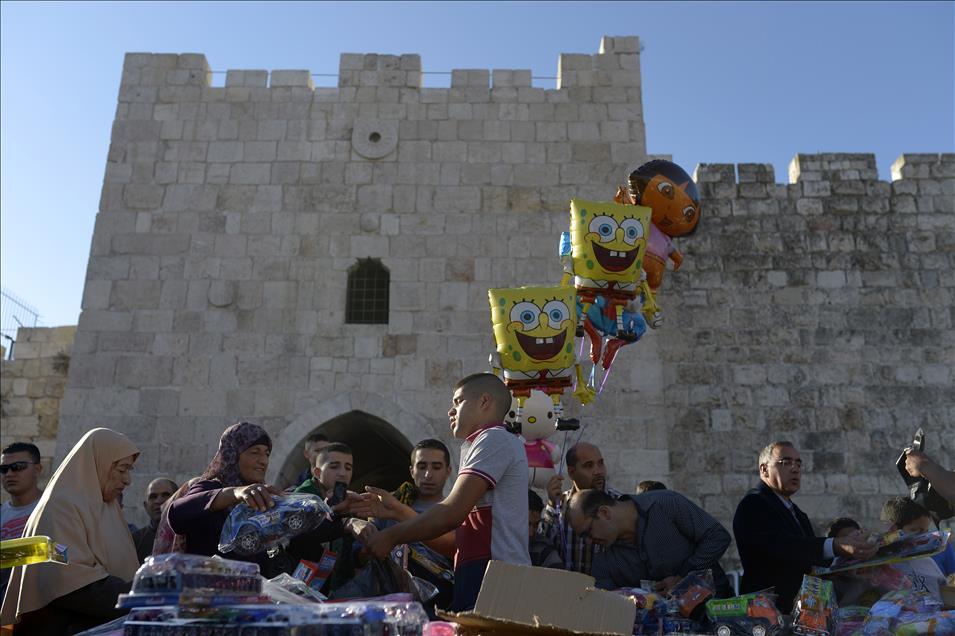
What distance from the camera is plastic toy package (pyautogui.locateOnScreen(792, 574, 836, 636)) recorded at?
3.53m

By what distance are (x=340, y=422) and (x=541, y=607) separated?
227 inches

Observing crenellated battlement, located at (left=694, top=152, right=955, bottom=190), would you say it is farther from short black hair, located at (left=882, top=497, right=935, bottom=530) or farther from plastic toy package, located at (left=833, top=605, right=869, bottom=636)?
plastic toy package, located at (left=833, top=605, right=869, bottom=636)

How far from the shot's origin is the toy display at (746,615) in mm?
3545

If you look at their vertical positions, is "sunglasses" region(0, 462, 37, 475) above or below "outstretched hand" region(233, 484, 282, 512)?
above

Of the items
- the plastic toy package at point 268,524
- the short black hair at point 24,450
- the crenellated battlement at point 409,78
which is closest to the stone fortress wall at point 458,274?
the crenellated battlement at point 409,78

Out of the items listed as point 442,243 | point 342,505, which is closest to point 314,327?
point 442,243

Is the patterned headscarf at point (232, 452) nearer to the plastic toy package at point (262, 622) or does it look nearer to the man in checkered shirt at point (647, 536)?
the plastic toy package at point (262, 622)

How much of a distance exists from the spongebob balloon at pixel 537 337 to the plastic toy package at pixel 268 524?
7.28 feet

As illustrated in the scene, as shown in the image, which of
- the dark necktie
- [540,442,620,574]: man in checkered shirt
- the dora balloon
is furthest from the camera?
the dora balloon

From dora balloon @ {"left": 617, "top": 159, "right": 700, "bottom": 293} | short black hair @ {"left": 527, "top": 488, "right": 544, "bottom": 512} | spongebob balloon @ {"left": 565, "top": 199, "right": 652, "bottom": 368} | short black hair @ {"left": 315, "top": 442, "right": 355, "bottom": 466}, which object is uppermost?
dora balloon @ {"left": 617, "top": 159, "right": 700, "bottom": 293}

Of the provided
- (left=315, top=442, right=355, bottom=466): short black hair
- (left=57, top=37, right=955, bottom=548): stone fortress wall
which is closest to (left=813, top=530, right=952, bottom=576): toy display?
(left=315, top=442, right=355, bottom=466): short black hair

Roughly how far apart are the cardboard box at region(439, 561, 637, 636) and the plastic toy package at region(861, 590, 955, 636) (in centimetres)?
129

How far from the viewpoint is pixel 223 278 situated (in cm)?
851

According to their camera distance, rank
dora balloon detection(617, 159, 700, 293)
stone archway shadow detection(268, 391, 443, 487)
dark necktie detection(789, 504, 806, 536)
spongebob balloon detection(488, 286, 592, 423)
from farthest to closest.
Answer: stone archway shadow detection(268, 391, 443, 487) < dora balloon detection(617, 159, 700, 293) < spongebob balloon detection(488, 286, 592, 423) < dark necktie detection(789, 504, 806, 536)
